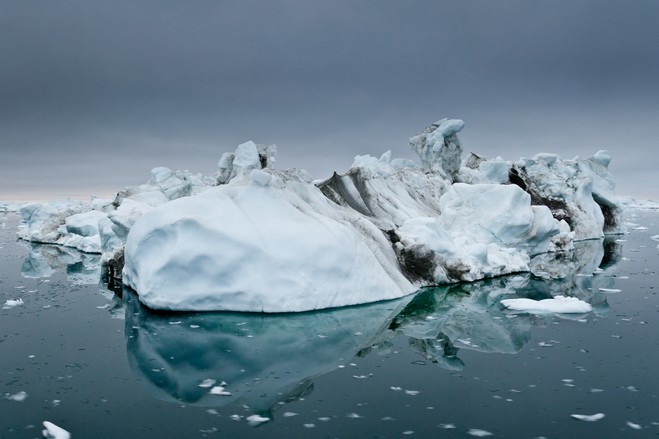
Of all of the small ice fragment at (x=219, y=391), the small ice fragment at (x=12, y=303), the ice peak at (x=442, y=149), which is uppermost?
the ice peak at (x=442, y=149)

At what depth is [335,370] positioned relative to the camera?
8.71m

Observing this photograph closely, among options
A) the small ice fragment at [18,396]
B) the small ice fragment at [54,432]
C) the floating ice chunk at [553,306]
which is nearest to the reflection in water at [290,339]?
the floating ice chunk at [553,306]

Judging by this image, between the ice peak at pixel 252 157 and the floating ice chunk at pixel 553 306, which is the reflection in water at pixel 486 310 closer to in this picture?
the floating ice chunk at pixel 553 306

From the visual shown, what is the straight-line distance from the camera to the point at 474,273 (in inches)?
704

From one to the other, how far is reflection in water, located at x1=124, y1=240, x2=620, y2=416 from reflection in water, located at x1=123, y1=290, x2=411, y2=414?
0.05ft

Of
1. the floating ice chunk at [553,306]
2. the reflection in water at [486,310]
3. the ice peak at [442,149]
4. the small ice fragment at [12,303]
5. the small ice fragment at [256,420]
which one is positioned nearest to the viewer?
the small ice fragment at [256,420]

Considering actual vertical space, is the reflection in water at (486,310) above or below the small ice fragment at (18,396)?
above

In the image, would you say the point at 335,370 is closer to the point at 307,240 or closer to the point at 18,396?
the point at 18,396

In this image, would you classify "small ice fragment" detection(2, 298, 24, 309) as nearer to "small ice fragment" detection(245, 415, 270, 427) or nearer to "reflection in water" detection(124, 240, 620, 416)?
"reflection in water" detection(124, 240, 620, 416)

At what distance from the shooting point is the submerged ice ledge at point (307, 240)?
12.7 metres

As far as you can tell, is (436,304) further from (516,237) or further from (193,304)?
(516,237)

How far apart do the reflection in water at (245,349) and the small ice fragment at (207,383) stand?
5 centimetres

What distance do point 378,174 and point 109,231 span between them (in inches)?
562

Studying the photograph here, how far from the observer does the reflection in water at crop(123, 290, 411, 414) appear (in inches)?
308
